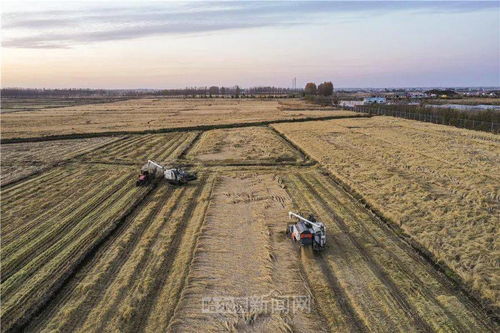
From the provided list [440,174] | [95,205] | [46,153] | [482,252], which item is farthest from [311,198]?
[46,153]

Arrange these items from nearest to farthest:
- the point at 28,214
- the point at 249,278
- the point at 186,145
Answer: the point at 249,278, the point at 28,214, the point at 186,145

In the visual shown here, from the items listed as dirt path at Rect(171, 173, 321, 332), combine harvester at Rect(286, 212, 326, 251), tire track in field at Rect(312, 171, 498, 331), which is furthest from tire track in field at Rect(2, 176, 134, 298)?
tire track in field at Rect(312, 171, 498, 331)

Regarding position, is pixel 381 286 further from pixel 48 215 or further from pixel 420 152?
pixel 420 152

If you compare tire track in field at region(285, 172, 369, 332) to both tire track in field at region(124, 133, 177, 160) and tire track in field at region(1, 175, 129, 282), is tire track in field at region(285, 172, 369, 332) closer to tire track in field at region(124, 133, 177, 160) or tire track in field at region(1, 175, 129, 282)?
tire track in field at region(1, 175, 129, 282)

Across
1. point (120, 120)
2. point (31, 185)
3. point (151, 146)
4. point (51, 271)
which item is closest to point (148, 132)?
point (151, 146)

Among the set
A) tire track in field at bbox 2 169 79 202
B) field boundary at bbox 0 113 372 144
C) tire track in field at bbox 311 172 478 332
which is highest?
field boundary at bbox 0 113 372 144

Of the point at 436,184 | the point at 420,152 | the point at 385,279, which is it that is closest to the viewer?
the point at 385,279
